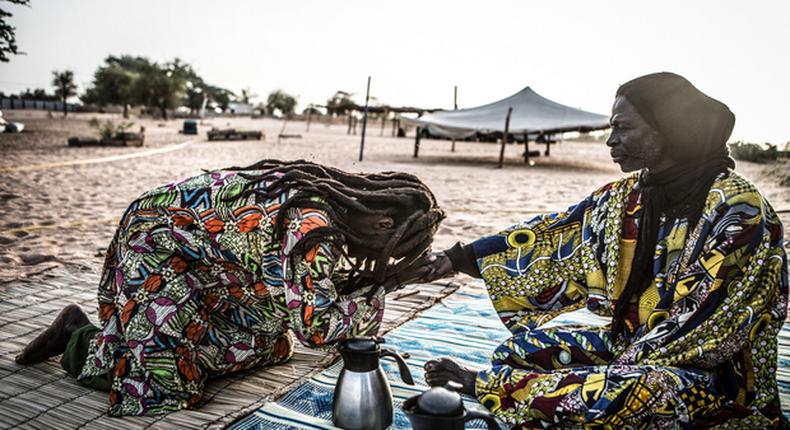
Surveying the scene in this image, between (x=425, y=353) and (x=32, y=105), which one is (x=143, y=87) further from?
(x=425, y=353)

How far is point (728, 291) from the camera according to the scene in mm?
1756

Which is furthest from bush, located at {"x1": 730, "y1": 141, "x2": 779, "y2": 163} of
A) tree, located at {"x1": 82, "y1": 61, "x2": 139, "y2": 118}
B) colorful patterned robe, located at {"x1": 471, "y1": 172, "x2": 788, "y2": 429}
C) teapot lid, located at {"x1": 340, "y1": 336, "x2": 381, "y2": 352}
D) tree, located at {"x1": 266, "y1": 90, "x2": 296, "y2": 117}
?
tree, located at {"x1": 266, "y1": 90, "x2": 296, "y2": 117}

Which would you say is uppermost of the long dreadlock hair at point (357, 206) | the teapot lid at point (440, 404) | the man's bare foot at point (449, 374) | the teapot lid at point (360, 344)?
the long dreadlock hair at point (357, 206)

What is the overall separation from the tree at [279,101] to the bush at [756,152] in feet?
169

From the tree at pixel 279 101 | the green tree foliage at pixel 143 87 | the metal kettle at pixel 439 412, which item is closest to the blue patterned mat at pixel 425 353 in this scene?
the metal kettle at pixel 439 412

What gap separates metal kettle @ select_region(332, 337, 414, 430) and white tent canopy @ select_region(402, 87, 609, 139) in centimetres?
1431

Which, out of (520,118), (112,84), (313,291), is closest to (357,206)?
(313,291)

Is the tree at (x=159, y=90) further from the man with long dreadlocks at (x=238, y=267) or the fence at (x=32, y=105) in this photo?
the man with long dreadlocks at (x=238, y=267)

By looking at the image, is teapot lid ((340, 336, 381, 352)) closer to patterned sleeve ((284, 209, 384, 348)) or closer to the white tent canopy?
patterned sleeve ((284, 209, 384, 348))

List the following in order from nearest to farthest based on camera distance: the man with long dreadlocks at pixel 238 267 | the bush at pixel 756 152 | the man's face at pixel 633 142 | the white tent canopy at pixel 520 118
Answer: the man with long dreadlocks at pixel 238 267 → the man's face at pixel 633 142 → the bush at pixel 756 152 → the white tent canopy at pixel 520 118

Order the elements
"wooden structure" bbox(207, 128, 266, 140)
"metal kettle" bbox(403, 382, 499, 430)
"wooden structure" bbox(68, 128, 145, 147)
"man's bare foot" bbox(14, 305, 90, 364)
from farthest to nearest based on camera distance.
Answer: "wooden structure" bbox(207, 128, 266, 140) < "wooden structure" bbox(68, 128, 145, 147) < "man's bare foot" bbox(14, 305, 90, 364) < "metal kettle" bbox(403, 382, 499, 430)

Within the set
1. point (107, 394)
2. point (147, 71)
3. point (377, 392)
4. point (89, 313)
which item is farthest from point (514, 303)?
point (147, 71)

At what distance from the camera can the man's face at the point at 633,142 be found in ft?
6.34

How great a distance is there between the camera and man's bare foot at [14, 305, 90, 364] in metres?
2.46
